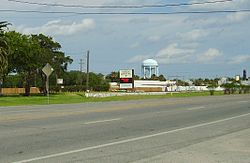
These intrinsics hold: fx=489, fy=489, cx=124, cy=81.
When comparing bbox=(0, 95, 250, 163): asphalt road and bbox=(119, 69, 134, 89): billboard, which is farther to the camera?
bbox=(119, 69, 134, 89): billboard

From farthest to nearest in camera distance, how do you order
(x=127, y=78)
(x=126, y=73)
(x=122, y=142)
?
(x=126, y=73), (x=127, y=78), (x=122, y=142)

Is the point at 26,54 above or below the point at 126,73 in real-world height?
above

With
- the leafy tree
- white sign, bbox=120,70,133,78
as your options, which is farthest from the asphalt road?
white sign, bbox=120,70,133,78

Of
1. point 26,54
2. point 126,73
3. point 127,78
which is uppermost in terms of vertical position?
point 26,54

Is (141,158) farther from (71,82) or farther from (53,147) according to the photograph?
(71,82)

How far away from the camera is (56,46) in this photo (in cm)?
8688

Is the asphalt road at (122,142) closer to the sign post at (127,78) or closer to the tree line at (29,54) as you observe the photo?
the tree line at (29,54)

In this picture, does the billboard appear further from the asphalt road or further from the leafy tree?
the asphalt road

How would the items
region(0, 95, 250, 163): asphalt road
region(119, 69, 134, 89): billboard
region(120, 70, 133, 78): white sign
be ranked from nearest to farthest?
region(0, 95, 250, 163): asphalt road
region(120, 70, 133, 78): white sign
region(119, 69, 134, 89): billboard

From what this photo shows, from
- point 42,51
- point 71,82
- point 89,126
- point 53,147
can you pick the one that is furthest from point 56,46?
point 53,147

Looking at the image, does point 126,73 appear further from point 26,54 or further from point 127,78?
point 26,54

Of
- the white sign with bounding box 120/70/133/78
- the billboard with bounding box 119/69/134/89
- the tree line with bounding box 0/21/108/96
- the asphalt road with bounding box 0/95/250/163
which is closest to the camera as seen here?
the asphalt road with bounding box 0/95/250/163

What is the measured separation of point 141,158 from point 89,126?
296 inches

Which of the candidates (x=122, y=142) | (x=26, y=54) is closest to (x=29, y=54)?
(x=26, y=54)
